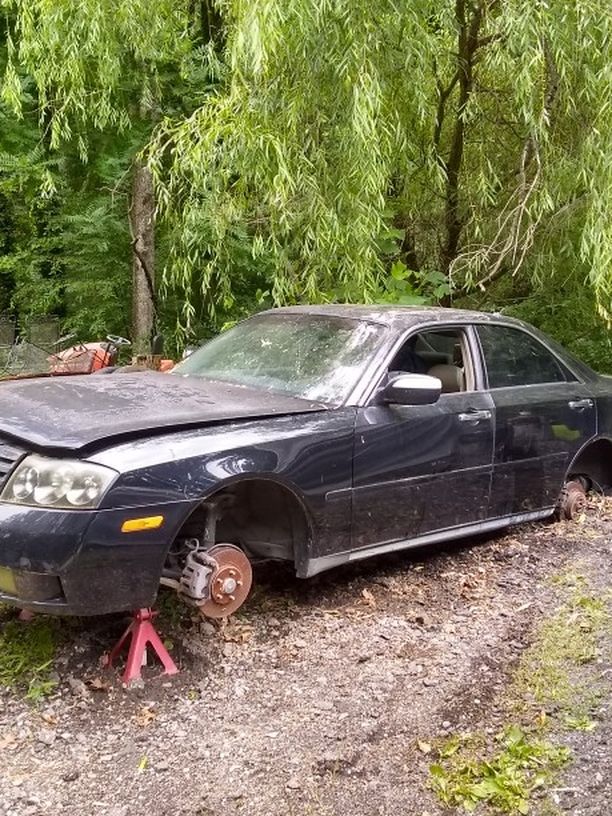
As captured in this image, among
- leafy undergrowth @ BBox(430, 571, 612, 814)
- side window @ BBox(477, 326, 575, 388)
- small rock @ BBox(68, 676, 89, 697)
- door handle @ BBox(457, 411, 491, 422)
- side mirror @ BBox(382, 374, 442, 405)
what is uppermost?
side mirror @ BBox(382, 374, 442, 405)

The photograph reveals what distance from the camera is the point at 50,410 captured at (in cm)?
384

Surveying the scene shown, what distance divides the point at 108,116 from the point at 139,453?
8239 millimetres

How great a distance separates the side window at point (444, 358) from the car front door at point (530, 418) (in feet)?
0.49

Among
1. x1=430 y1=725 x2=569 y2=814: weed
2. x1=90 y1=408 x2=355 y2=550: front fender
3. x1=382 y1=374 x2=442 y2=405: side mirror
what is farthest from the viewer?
x1=382 y1=374 x2=442 y2=405: side mirror

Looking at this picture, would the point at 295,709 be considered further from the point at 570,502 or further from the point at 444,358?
the point at 570,502

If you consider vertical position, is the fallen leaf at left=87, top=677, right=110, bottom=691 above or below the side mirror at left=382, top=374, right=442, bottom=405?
below

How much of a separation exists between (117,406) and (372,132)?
378 cm

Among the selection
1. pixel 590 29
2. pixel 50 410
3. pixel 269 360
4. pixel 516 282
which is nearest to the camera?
pixel 50 410

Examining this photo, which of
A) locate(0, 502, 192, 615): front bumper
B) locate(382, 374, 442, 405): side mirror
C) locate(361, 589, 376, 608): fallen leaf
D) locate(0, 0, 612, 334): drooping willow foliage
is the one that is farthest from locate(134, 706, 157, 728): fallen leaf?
locate(0, 0, 612, 334): drooping willow foliage

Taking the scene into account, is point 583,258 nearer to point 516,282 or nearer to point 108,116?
point 516,282

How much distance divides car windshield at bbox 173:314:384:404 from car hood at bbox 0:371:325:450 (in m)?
0.16

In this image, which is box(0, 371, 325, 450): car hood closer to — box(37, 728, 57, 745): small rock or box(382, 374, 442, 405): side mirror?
box(382, 374, 442, 405): side mirror

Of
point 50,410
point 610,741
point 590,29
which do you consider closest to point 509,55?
point 590,29

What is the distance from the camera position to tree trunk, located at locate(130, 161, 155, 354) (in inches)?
467
